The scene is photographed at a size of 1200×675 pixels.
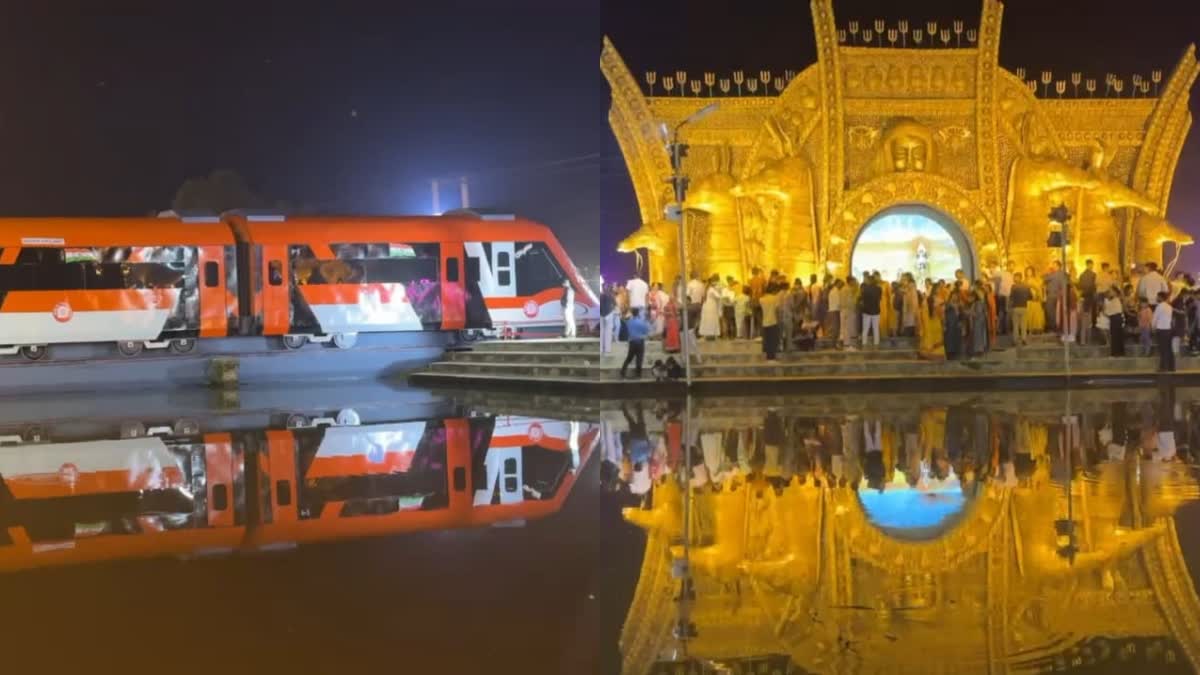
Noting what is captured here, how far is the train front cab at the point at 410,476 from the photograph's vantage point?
8.33m

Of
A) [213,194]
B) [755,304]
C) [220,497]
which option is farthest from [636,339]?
[213,194]

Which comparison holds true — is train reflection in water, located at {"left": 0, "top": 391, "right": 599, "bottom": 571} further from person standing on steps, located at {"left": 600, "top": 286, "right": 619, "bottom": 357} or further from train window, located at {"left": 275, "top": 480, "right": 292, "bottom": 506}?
person standing on steps, located at {"left": 600, "top": 286, "right": 619, "bottom": 357}

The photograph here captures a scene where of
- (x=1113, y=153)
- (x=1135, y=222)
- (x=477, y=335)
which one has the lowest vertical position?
(x=477, y=335)

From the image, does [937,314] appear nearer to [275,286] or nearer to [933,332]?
[933,332]

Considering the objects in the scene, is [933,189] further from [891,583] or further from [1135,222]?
[891,583]

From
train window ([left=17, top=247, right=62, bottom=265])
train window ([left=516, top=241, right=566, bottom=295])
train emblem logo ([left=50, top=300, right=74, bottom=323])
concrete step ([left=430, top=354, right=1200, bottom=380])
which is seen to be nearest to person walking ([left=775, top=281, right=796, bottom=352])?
concrete step ([left=430, top=354, right=1200, bottom=380])

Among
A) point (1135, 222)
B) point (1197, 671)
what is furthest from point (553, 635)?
point (1135, 222)

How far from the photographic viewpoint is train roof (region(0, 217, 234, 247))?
2108 cm

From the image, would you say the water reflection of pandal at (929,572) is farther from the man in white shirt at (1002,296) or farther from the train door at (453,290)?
the train door at (453,290)

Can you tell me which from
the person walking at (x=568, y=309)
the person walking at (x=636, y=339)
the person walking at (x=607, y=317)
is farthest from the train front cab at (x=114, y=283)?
the person walking at (x=636, y=339)

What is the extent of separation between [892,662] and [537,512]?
400cm

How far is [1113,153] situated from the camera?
22.7m

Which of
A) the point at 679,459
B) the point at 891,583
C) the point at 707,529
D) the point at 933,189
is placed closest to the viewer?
the point at 891,583

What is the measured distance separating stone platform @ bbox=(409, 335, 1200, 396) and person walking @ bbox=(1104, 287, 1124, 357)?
183 millimetres
